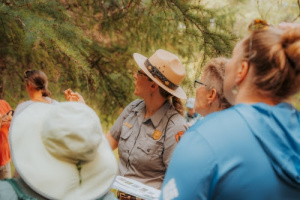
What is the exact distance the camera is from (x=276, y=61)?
897mm

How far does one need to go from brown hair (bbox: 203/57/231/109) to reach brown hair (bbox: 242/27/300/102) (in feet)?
3.09

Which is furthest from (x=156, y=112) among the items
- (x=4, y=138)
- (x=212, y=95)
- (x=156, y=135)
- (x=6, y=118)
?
(x=4, y=138)

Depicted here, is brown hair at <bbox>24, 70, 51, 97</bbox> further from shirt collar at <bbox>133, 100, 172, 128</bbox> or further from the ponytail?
the ponytail

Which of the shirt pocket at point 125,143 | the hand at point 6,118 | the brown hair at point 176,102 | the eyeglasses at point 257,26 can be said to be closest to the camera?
the eyeglasses at point 257,26

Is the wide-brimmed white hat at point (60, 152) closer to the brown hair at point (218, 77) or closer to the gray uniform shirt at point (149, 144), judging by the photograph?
the gray uniform shirt at point (149, 144)

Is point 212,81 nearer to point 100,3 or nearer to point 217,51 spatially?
point 217,51

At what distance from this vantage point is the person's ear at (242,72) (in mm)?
967

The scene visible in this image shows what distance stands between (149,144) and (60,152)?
98cm

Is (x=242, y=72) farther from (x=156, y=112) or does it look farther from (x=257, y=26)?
(x=156, y=112)

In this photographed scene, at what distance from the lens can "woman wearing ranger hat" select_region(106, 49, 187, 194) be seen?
6.43ft

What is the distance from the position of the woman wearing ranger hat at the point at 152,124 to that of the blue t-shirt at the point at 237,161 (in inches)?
42.2

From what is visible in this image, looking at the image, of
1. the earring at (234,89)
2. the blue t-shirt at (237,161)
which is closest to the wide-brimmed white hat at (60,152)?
the blue t-shirt at (237,161)

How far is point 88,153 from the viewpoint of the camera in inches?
41.9

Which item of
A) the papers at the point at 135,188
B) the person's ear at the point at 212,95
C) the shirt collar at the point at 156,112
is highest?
the person's ear at the point at 212,95
